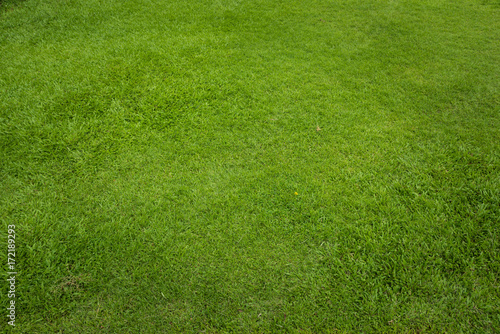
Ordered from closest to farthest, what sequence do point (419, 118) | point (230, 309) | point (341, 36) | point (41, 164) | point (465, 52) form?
point (230, 309)
point (41, 164)
point (419, 118)
point (465, 52)
point (341, 36)

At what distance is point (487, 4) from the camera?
477 centimetres

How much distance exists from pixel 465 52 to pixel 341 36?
5.80ft

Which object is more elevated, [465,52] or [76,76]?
[465,52]

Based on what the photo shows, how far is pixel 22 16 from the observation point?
4.08 meters

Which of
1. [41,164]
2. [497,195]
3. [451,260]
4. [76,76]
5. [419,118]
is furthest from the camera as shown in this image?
[76,76]

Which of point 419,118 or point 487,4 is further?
point 487,4

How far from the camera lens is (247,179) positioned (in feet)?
7.39

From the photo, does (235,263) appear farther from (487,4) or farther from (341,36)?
(487,4)

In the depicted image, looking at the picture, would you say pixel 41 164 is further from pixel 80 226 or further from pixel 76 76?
pixel 76 76

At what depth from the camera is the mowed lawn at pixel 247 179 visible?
1599 millimetres

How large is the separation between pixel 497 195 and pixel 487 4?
198 inches

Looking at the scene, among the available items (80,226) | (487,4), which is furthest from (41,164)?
(487,4)

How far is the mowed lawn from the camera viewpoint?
5.24 feet

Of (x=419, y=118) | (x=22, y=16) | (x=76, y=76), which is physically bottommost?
(x=419, y=118)
